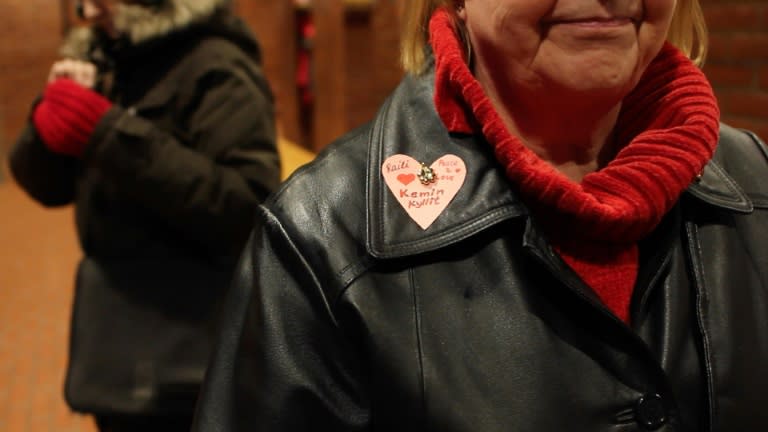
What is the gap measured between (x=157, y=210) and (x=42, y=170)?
15.1 inches

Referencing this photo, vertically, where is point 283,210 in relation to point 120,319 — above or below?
above

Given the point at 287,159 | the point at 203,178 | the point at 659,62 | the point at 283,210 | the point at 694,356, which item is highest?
the point at 659,62

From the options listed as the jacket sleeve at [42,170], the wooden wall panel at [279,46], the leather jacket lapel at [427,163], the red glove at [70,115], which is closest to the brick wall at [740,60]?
the leather jacket lapel at [427,163]

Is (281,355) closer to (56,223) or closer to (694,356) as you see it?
(694,356)

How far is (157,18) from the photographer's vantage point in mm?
2033

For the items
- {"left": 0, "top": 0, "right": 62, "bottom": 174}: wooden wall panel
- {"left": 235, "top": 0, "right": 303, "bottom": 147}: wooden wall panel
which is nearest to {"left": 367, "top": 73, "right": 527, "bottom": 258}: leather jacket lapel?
{"left": 235, "top": 0, "right": 303, "bottom": 147}: wooden wall panel

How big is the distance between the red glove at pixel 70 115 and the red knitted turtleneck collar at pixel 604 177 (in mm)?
1026

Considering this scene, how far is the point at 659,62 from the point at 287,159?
1750mm

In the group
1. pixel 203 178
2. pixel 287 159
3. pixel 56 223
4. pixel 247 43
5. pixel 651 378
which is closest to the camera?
pixel 651 378

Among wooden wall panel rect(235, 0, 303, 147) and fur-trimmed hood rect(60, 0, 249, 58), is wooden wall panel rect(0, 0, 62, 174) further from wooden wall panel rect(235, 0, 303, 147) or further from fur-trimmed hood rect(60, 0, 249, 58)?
fur-trimmed hood rect(60, 0, 249, 58)

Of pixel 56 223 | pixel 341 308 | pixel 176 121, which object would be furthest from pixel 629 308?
pixel 56 223

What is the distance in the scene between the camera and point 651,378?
1.07 metres

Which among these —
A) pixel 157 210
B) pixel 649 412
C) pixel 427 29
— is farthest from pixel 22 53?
pixel 649 412

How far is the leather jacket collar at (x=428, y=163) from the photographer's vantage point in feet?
3.55
